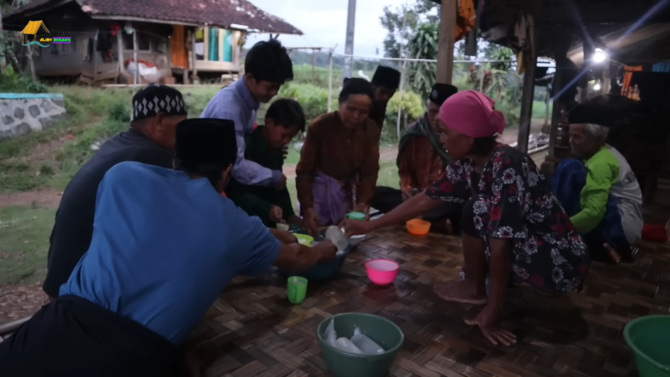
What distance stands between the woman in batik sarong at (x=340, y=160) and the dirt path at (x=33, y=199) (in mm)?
4210

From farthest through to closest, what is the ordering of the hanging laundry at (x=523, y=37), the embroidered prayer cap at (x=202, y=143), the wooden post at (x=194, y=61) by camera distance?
the wooden post at (x=194, y=61) < the hanging laundry at (x=523, y=37) < the embroidered prayer cap at (x=202, y=143)

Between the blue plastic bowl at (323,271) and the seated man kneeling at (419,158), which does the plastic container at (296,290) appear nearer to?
the blue plastic bowl at (323,271)

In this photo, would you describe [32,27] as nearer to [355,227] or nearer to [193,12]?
[193,12]

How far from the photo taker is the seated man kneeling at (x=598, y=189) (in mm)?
2695

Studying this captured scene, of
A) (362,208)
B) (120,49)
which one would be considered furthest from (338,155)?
(120,49)

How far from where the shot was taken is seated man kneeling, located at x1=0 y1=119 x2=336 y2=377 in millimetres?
1261

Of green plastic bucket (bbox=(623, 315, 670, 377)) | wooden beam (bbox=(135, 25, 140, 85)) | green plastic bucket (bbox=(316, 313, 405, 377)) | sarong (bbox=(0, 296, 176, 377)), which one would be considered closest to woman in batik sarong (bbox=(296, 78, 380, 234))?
green plastic bucket (bbox=(316, 313, 405, 377))

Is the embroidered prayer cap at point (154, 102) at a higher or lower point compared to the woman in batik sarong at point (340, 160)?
higher

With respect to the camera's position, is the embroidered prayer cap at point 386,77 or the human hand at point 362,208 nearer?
the human hand at point 362,208

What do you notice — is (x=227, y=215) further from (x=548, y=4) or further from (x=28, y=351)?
(x=548, y=4)

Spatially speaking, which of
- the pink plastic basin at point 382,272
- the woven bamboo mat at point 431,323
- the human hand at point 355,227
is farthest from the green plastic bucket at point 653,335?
the human hand at point 355,227

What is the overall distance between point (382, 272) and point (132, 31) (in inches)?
358

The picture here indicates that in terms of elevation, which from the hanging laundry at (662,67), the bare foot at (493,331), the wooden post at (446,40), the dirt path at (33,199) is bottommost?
the dirt path at (33,199)

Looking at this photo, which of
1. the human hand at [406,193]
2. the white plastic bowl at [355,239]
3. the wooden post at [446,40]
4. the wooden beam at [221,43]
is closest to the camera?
the white plastic bowl at [355,239]
